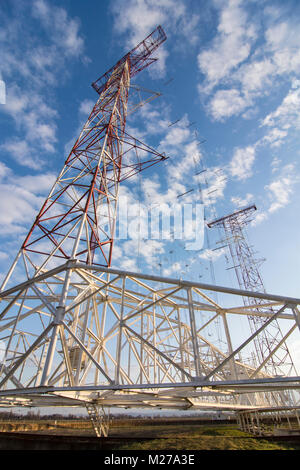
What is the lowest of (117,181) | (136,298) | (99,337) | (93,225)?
(99,337)

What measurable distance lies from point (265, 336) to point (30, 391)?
30998mm

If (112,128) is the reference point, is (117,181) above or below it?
below

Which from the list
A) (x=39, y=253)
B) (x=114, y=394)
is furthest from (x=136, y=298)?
(x=39, y=253)

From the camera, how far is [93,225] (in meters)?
15.9

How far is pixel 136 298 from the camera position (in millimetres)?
13977
